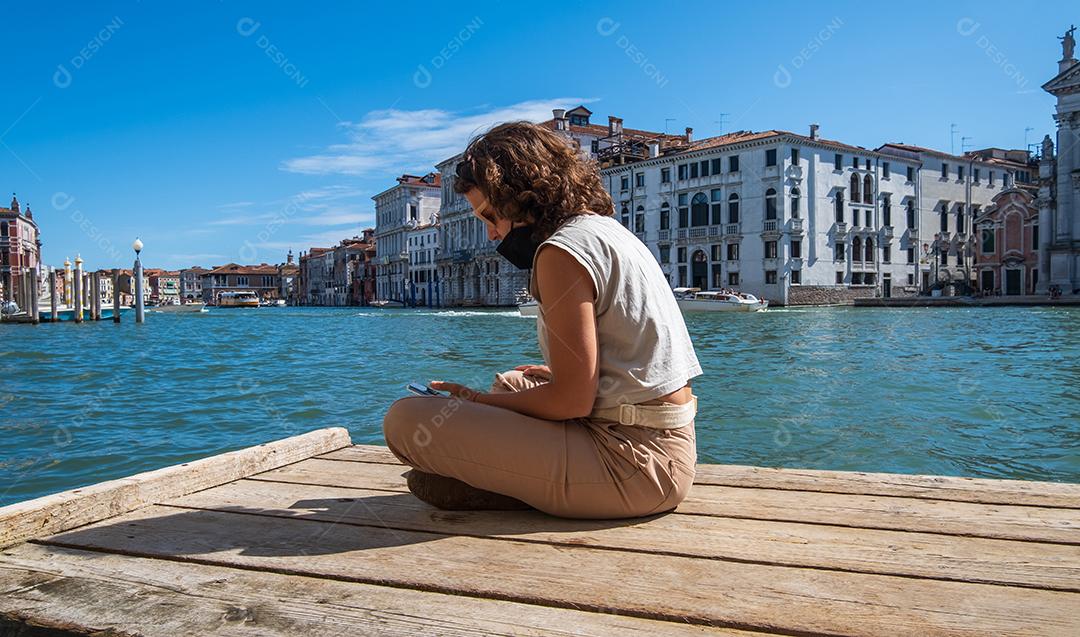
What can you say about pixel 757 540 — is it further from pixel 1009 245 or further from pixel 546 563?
pixel 1009 245

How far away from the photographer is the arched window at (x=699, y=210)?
4303cm

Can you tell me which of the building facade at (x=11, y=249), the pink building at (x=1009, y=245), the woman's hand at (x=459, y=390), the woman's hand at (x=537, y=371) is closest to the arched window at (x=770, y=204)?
the pink building at (x=1009, y=245)

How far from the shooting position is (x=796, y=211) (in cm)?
3991

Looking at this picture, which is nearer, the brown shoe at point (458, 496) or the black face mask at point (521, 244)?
the black face mask at point (521, 244)

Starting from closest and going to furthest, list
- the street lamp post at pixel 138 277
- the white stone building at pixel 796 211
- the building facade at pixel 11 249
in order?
1. the street lamp post at pixel 138 277
2. the white stone building at pixel 796 211
3. the building facade at pixel 11 249

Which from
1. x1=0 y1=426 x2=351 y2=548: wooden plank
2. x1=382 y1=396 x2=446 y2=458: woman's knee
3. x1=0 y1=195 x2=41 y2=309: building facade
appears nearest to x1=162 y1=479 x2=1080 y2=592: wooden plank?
x1=0 y1=426 x2=351 y2=548: wooden plank

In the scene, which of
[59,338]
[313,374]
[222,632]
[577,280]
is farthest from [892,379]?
[59,338]

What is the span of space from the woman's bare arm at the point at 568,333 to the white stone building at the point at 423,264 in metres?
66.2

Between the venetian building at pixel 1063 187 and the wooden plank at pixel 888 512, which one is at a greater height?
the venetian building at pixel 1063 187

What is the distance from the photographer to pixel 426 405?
1.90 metres

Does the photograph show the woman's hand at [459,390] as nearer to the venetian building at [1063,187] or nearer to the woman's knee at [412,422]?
the woman's knee at [412,422]

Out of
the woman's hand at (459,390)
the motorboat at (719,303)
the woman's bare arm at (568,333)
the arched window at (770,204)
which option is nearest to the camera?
the woman's bare arm at (568,333)

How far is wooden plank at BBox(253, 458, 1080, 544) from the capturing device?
188 cm

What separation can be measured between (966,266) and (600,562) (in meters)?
51.8
